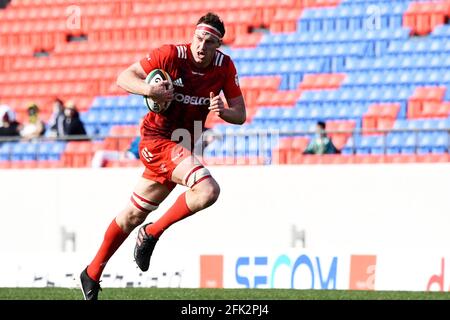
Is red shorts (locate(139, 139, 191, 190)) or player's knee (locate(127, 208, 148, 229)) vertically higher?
red shorts (locate(139, 139, 191, 190))

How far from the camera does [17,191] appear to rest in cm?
1653

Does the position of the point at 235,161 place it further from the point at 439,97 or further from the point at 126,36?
the point at 126,36

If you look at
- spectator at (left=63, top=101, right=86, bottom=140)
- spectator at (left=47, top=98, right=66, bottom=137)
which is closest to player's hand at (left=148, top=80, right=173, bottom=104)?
spectator at (left=63, top=101, right=86, bottom=140)

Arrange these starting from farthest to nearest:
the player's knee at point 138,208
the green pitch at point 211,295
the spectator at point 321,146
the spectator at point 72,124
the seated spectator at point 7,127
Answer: the seated spectator at point 7,127, the spectator at point 72,124, the spectator at point 321,146, the green pitch at point 211,295, the player's knee at point 138,208

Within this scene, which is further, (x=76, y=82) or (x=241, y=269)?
A: (x=76, y=82)

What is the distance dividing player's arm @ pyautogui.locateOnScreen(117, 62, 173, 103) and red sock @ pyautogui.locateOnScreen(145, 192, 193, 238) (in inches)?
30.2

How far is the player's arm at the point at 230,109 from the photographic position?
28.5ft

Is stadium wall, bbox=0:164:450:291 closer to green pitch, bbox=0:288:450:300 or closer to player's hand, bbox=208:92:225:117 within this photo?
green pitch, bbox=0:288:450:300

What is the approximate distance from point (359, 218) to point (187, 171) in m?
6.24

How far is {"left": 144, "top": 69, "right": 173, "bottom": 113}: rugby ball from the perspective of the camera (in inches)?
349

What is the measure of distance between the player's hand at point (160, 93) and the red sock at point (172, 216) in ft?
2.42

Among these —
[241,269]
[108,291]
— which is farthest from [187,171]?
[241,269]

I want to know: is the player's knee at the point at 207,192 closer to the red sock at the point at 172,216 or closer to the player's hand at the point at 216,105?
the red sock at the point at 172,216

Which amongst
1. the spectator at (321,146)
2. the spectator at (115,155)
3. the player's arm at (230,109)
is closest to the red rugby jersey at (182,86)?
the player's arm at (230,109)
